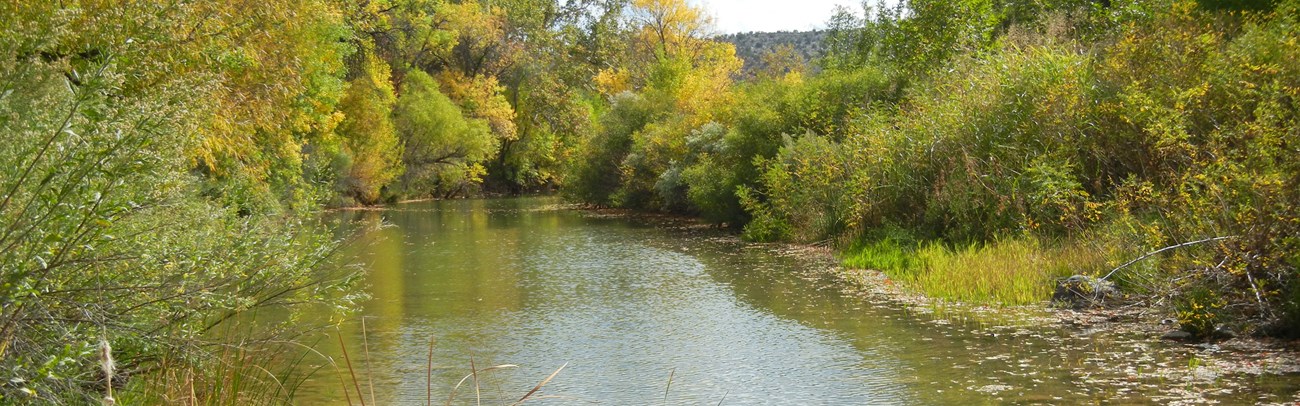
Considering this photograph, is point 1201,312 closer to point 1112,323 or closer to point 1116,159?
point 1112,323

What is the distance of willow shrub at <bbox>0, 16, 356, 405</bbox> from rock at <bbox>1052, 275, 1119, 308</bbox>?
308 inches

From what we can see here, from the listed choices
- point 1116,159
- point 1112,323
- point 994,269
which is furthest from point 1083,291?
point 1116,159

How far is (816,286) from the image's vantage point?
50.7ft

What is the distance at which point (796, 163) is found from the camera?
22984mm

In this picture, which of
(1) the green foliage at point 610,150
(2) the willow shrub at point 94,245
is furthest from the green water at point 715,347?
(1) the green foliage at point 610,150

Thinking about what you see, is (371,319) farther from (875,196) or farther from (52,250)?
(875,196)

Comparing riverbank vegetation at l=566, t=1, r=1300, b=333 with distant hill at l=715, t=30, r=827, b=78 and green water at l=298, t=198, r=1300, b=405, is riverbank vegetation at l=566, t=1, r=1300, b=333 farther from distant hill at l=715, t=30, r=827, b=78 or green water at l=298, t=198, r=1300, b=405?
distant hill at l=715, t=30, r=827, b=78

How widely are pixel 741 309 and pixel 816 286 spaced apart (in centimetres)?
213

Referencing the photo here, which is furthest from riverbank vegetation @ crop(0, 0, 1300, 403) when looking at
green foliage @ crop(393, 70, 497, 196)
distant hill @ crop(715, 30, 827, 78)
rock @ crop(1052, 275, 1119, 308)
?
distant hill @ crop(715, 30, 827, 78)

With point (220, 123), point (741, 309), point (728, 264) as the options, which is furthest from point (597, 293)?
point (220, 123)

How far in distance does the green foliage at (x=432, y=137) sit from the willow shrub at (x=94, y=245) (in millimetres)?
36829

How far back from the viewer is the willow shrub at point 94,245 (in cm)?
499

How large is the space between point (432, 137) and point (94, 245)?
1601 inches

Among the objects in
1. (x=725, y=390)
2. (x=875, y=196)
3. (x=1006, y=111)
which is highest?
(x=1006, y=111)
